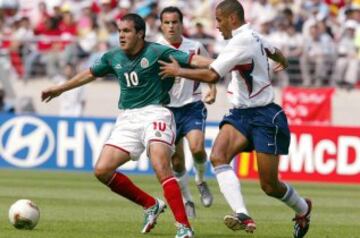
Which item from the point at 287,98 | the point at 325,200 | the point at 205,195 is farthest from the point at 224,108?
the point at 205,195

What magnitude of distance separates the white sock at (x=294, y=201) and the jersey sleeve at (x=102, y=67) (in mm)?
2356

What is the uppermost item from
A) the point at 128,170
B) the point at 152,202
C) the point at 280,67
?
the point at 280,67

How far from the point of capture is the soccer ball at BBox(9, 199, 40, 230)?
40.9 ft

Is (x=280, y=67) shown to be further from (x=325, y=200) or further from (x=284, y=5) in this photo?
(x=284, y=5)

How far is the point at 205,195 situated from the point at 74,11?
17228mm

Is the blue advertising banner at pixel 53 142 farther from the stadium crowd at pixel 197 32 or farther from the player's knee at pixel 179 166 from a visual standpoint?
the player's knee at pixel 179 166

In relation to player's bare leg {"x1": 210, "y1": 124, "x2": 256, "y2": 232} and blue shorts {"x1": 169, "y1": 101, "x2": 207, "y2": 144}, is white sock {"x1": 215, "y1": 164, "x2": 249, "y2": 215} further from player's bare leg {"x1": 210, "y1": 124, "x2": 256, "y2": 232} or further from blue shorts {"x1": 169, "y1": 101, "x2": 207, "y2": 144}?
blue shorts {"x1": 169, "y1": 101, "x2": 207, "y2": 144}

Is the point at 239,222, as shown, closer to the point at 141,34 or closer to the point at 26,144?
the point at 141,34

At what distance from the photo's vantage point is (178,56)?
1212 centimetres

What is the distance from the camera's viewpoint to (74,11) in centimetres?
3197

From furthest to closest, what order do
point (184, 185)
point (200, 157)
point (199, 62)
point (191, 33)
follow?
point (191, 33) → point (200, 157) → point (184, 185) → point (199, 62)

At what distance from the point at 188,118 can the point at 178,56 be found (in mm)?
3426

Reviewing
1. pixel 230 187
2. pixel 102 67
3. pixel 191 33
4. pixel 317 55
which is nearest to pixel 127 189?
pixel 230 187

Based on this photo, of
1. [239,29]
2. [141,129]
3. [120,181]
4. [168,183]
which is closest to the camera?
[168,183]
